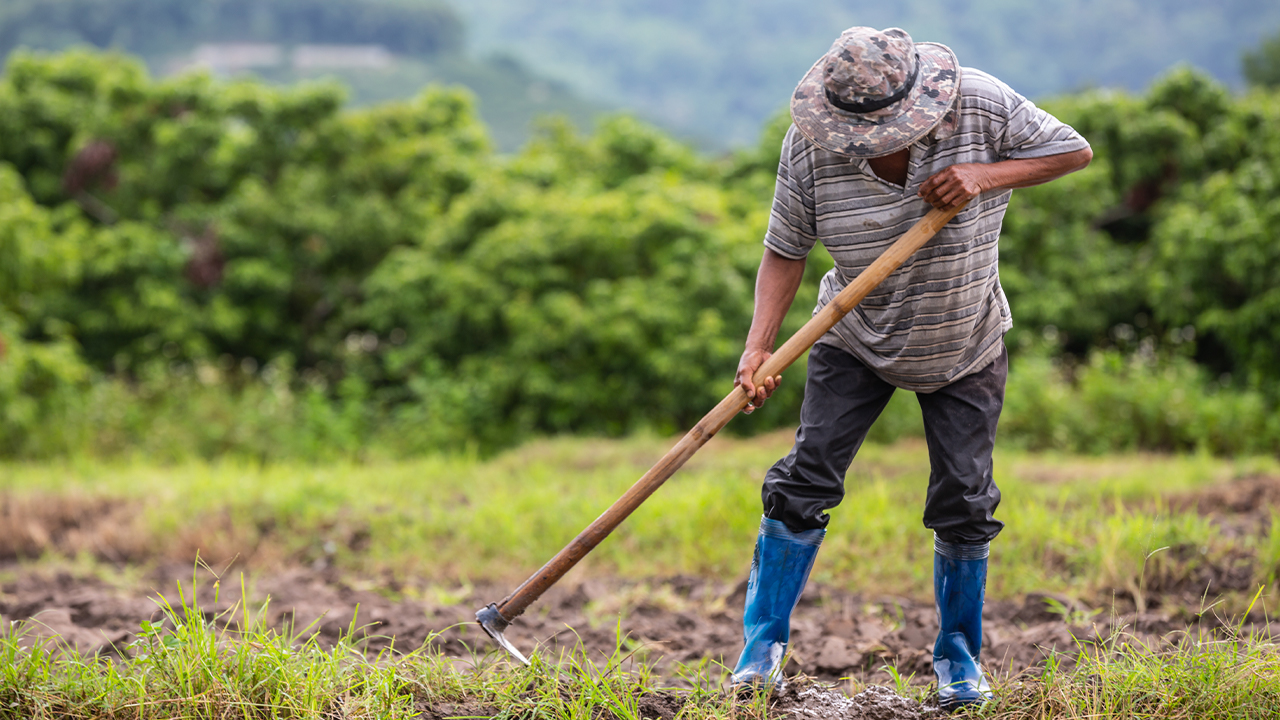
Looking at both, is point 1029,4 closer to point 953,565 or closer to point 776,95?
point 776,95

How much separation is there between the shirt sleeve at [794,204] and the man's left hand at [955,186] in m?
0.33

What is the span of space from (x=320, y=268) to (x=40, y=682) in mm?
9446

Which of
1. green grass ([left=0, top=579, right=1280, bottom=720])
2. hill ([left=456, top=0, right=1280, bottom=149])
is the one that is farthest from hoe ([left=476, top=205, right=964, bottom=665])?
hill ([left=456, top=0, right=1280, bottom=149])

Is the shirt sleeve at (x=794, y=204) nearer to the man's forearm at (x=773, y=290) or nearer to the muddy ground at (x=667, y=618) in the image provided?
the man's forearm at (x=773, y=290)

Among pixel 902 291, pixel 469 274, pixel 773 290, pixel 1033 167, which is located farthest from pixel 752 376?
pixel 469 274

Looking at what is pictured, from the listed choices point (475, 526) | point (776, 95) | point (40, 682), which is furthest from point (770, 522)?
point (776, 95)

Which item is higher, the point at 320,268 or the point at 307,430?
the point at 320,268

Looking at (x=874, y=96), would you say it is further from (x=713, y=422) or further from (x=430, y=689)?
(x=430, y=689)

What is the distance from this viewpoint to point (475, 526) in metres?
5.58

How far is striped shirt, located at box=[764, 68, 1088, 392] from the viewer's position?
2.51m

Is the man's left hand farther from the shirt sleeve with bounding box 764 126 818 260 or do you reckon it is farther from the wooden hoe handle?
the shirt sleeve with bounding box 764 126 818 260

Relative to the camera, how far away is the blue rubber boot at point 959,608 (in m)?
2.77

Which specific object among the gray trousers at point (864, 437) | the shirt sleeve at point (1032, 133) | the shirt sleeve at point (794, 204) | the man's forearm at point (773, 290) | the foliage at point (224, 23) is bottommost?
the gray trousers at point (864, 437)

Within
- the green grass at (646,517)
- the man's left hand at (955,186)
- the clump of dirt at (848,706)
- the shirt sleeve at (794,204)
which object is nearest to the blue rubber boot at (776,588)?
the clump of dirt at (848,706)
